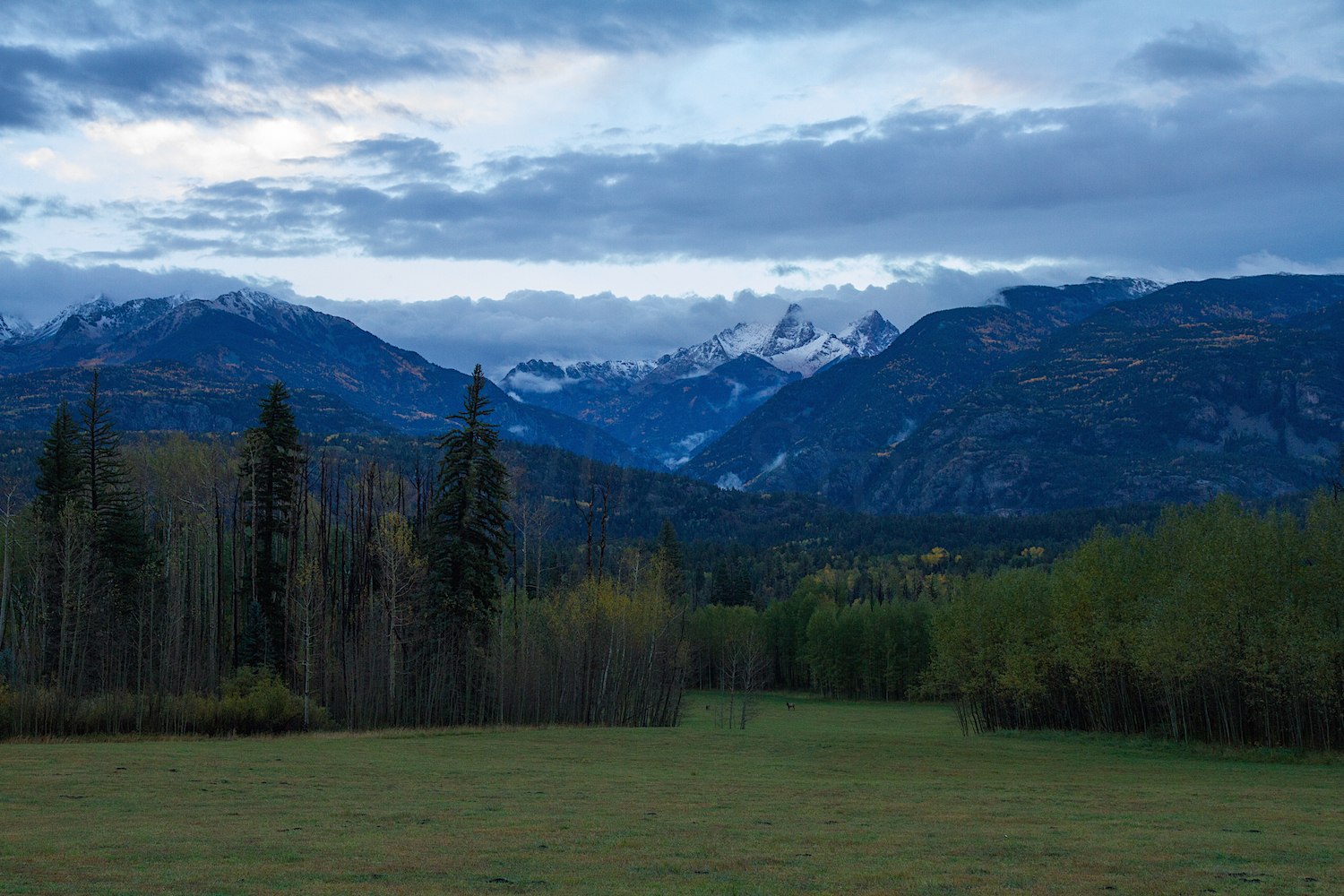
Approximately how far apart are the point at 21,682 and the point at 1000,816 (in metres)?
48.3

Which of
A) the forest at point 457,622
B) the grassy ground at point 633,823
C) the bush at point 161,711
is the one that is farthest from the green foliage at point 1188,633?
the bush at point 161,711

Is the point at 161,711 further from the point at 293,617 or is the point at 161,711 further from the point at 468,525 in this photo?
the point at 468,525

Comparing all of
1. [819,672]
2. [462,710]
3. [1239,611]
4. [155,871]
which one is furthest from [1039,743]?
[819,672]

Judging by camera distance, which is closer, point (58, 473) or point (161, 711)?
point (161, 711)

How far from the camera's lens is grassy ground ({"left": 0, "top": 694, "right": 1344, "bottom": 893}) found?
690 inches

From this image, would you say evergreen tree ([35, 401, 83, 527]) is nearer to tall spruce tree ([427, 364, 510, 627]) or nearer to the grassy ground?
tall spruce tree ([427, 364, 510, 627])

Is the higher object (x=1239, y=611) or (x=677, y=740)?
(x=1239, y=611)

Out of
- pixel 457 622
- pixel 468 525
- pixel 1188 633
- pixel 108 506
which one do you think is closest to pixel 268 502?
pixel 468 525

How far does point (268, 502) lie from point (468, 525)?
42.8 feet

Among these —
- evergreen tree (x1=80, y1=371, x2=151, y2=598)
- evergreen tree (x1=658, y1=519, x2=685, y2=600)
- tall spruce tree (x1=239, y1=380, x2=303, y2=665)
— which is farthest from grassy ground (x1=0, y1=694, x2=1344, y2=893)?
evergreen tree (x1=658, y1=519, x2=685, y2=600)

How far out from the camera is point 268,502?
60312 millimetres

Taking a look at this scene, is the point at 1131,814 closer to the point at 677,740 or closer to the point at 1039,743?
the point at 677,740

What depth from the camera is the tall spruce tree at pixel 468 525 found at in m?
58.5

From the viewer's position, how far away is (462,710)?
214 ft
